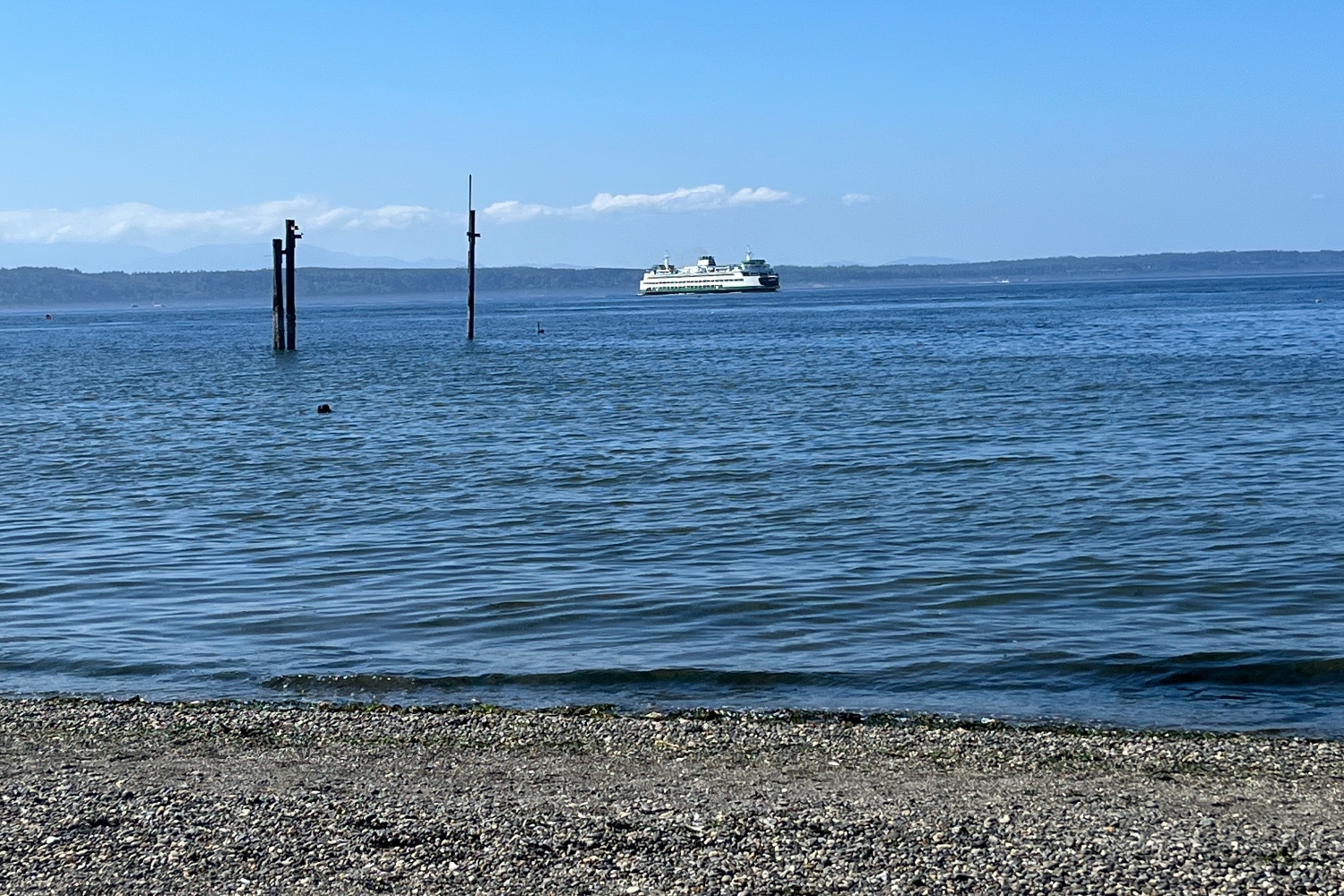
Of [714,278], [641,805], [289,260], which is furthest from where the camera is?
[714,278]

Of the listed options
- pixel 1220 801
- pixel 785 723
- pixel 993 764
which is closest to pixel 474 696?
pixel 785 723

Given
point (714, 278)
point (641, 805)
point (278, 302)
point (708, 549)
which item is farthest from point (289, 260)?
point (714, 278)

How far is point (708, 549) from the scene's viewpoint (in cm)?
1691

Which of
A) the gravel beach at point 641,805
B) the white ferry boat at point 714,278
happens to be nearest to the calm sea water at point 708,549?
the gravel beach at point 641,805

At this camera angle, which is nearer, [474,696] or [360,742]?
[360,742]

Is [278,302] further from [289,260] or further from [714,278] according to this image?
[714,278]

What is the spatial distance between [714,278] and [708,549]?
179402 mm

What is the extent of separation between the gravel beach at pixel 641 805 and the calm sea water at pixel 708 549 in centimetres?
119

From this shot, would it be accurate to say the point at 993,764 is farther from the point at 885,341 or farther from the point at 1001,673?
the point at 885,341

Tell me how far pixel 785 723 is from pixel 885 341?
62003 mm

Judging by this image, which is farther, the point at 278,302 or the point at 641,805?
the point at 278,302

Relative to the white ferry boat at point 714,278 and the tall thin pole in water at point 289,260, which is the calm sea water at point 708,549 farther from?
the white ferry boat at point 714,278

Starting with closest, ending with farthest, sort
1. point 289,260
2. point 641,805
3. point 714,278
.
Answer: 1. point 641,805
2. point 289,260
3. point 714,278

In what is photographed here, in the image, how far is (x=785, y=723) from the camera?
33.1 ft
